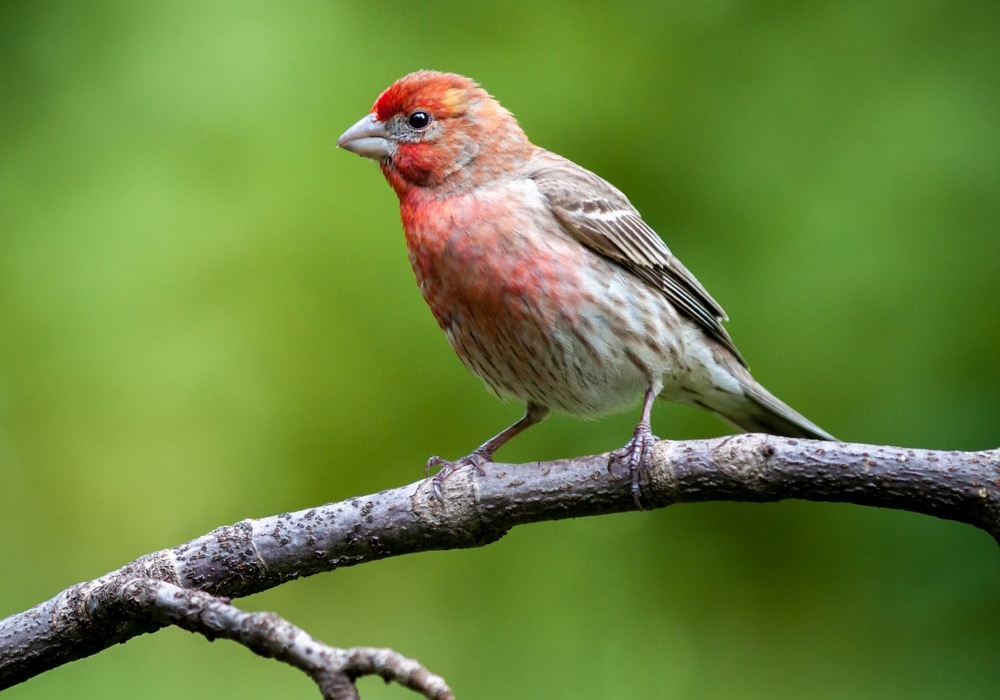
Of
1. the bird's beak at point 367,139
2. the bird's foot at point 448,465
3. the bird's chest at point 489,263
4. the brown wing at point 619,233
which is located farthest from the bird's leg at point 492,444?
the bird's beak at point 367,139

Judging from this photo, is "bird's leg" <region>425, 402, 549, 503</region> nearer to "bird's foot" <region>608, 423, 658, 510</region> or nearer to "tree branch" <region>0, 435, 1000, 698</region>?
"tree branch" <region>0, 435, 1000, 698</region>

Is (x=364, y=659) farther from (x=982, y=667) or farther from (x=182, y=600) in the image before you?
(x=982, y=667)

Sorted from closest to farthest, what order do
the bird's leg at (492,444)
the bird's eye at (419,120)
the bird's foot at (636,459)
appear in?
the bird's foot at (636,459)
the bird's leg at (492,444)
the bird's eye at (419,120)

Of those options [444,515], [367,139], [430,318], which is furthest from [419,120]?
[444,515]

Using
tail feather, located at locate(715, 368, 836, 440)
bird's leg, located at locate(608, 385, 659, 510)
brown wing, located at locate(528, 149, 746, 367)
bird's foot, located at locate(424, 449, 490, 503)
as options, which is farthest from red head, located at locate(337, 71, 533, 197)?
bird's leg, located at locate(608, 385, 659, 510)

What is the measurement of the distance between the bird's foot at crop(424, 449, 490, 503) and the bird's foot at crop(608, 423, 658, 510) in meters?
0.41

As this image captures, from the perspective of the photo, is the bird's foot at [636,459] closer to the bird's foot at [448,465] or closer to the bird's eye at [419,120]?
the bird's foot at [448,465]

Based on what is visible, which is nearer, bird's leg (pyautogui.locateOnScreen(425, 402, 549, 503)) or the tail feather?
bird's leg (pyautogui.locateOnScreen(425, 402, 549, 503))

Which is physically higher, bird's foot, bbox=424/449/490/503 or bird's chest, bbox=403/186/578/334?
bird's chest, bbox=403/186/578/334

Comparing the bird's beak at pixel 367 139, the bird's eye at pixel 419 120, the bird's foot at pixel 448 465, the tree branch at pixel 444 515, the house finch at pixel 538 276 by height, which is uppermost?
the bird's eye at pixel 419 120

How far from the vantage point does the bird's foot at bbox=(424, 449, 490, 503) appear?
11.7ft

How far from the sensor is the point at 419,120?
5137 mm

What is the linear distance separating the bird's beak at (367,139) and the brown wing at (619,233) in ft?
2.04

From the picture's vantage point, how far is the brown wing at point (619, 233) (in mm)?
4930
